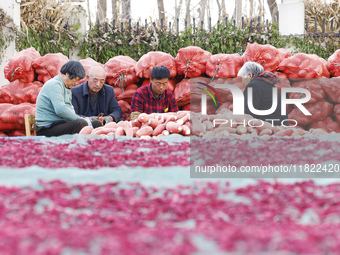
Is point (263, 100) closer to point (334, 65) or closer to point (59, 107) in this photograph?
point (59, 107)

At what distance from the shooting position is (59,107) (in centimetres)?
293

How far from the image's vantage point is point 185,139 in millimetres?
2115

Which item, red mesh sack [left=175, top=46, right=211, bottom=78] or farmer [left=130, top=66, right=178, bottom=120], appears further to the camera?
red mesh sack [left=175, top=46, right=211, bottom=78]

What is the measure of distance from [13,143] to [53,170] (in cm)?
83

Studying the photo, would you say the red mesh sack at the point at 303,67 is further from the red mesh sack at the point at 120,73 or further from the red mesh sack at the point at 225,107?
the red mesh sack at the point at 120,73

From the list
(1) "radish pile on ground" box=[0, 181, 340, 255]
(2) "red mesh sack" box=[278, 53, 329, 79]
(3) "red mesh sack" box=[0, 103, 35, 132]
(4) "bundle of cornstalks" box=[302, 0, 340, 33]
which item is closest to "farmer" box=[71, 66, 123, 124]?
(3) "red mesh sack" box=[0, 103, 35, 132]

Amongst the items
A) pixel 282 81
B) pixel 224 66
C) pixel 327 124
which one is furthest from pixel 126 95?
pixel 327 124

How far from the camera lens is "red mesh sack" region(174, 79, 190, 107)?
12.4ft

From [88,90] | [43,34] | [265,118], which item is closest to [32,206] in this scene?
[265,118]

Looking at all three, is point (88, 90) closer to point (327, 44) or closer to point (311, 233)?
point (311, 233)

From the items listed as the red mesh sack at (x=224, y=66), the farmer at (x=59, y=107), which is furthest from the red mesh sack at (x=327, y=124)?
the farmer at (x=59, y=107)

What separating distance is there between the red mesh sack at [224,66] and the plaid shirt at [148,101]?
517mm

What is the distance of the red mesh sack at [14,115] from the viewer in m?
3.71

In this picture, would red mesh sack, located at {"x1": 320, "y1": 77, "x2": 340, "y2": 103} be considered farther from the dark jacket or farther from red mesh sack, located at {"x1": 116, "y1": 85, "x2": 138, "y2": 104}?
red mesh sack, located at {"x1": 116, "y1": 85, "x2": 138, "y2": 104}
